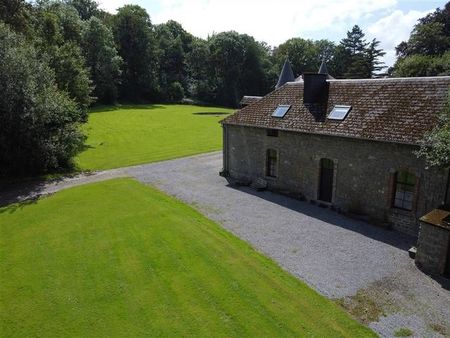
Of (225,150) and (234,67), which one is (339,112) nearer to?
(225,150)

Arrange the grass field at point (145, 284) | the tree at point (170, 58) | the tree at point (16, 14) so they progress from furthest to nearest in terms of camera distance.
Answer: the tree at point (170, 58)
the tree at point (16, 14)
the grass field at point (145, 284)

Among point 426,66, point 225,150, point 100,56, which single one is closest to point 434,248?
point 225,150

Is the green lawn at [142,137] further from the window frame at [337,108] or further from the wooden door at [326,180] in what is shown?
the window frame at [337,108]

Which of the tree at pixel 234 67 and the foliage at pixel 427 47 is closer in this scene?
the foliage at pixel 427 47

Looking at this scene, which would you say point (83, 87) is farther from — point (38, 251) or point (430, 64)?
point (430, 64)

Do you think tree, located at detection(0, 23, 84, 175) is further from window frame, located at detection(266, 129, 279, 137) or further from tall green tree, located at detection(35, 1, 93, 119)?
window frame, located at detection(266, 129, 279, 137)

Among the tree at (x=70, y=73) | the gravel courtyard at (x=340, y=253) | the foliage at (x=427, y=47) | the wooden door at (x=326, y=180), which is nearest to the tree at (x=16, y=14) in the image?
the tree at (x=70, y=73)
